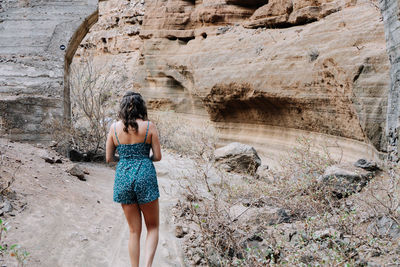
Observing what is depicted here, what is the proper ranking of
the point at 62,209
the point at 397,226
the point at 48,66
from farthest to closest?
the point at 48,66
the point at 62,209
the point at 397,226

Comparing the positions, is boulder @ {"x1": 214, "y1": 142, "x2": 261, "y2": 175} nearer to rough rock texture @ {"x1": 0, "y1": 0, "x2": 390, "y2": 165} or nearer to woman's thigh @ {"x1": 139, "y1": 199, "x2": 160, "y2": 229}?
rough rock texture @ {"x1": 0, "y1": 0, "x2": 390, "y2": 165}

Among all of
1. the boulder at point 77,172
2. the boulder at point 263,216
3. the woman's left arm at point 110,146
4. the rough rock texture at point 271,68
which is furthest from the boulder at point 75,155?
the rough rock texture at point 271,68

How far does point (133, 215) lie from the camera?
2.91 m

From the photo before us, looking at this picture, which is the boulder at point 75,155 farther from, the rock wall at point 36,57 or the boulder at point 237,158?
the boulder at point 237,158

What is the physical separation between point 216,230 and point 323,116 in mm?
5590

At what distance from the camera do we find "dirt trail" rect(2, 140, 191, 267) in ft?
11.0

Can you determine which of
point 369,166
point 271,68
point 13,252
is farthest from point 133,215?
point 271,68

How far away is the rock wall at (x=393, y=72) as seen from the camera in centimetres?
415

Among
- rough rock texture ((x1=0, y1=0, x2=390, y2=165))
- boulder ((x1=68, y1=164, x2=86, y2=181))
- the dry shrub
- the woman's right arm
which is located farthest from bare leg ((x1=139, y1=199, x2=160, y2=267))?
the dry shrub

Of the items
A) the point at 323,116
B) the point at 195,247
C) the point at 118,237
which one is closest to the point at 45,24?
the point at 118,237

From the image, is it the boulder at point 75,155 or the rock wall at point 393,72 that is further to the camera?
the boulder at point 75,155

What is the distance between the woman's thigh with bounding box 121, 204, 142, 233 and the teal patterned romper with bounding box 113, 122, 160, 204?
0.05 m

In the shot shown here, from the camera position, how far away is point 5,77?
649 cm

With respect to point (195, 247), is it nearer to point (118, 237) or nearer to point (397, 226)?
point (118, 237)
